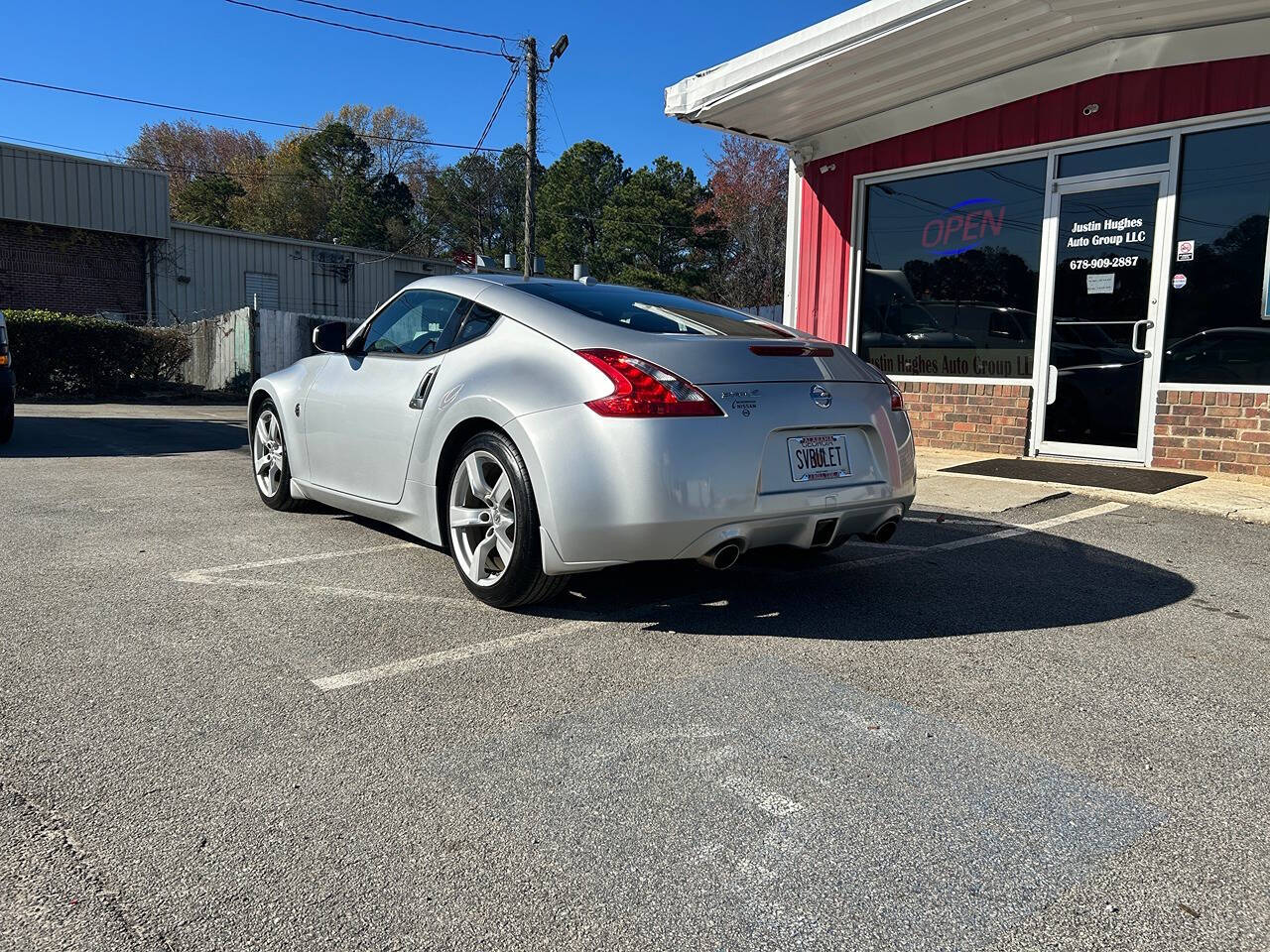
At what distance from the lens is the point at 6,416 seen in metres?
8.90

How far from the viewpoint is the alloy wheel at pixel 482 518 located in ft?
11.9

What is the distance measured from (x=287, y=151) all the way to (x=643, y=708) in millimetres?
57584

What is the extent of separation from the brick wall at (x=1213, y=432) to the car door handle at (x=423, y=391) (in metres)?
6.31

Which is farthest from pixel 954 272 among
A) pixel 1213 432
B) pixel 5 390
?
pixel 5 390

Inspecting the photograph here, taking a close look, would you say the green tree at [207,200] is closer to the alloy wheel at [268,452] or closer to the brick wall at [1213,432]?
the alloy wheel at [268,452]

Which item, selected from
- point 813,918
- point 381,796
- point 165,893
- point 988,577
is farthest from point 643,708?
point 988,577

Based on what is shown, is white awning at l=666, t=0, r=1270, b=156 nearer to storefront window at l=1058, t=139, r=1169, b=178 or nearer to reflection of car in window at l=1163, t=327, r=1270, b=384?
storefront window at l=1058, t=139, r=1169, b=178

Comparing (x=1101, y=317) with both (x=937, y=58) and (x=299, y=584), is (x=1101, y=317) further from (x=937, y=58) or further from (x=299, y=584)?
(x=299, y=584)

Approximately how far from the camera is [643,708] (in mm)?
2820

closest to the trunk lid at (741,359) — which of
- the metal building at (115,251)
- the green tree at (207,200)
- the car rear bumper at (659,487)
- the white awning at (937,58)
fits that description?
the car rear bumper at (659,487)

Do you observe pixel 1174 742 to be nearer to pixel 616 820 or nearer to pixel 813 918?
pixel 813 918

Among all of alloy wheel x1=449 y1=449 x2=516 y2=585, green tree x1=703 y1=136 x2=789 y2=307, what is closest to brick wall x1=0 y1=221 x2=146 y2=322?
green tree x1=703 y1=136 x2=789 y2=307

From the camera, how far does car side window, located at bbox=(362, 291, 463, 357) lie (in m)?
4.27

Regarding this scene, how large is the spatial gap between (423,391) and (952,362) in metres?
6.63
